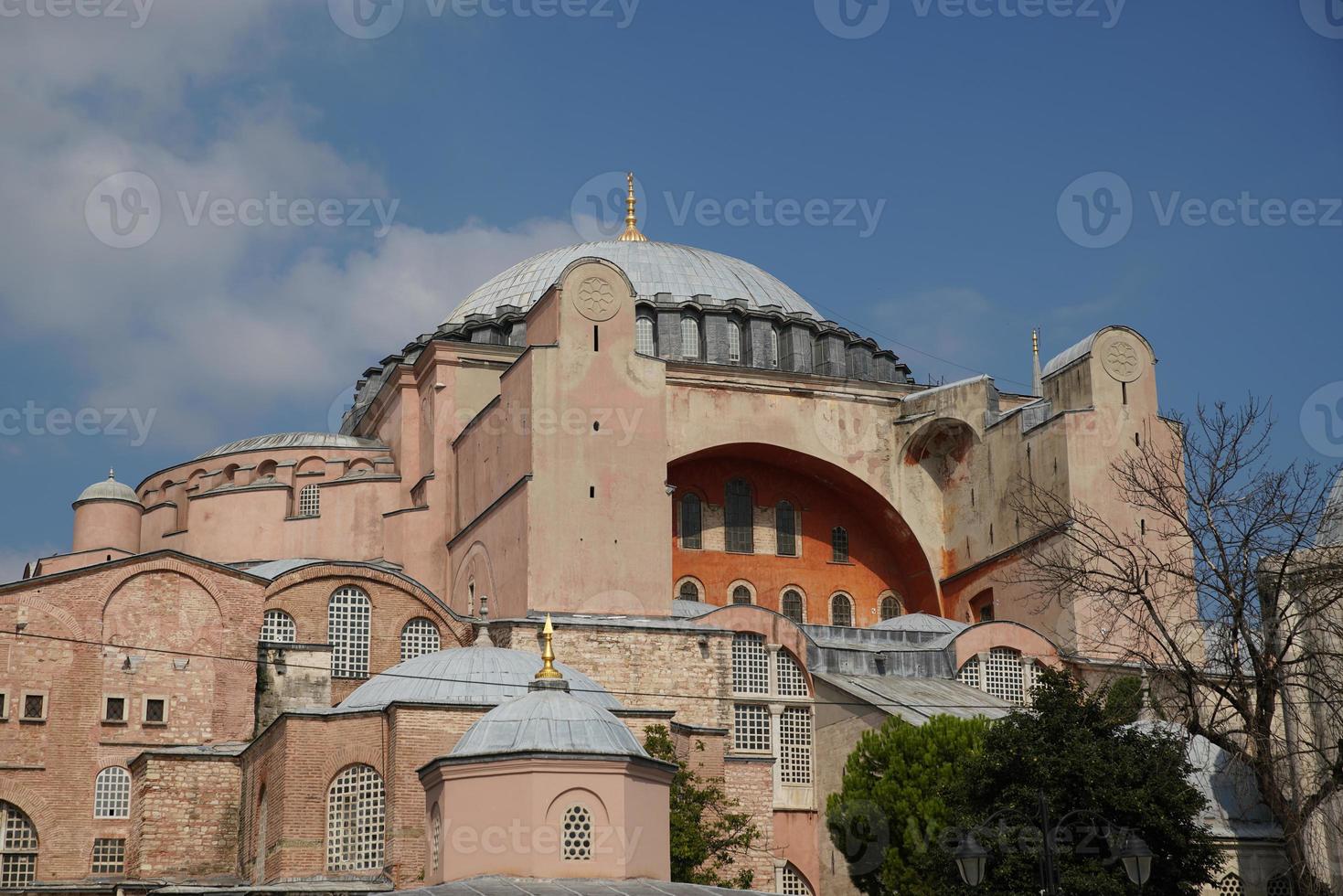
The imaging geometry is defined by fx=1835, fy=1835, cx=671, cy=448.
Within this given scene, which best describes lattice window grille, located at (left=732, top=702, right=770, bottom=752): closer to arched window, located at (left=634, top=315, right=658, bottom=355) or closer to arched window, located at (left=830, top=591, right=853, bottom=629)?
arched window, located at (left=830, top=591, right=853, bottom=629)

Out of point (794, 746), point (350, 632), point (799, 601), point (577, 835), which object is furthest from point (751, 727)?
point (577, 835)

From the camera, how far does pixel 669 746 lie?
3091 centimetres

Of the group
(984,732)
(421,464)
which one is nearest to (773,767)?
(984,732)

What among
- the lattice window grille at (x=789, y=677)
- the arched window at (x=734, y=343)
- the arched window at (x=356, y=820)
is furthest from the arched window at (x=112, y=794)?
the arched window at (x=734, y=343)

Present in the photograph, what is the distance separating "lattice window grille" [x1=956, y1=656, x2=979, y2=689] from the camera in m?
37.8

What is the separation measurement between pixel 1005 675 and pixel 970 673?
2.70 ft

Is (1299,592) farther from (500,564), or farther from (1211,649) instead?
(500,564)

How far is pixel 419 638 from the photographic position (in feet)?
118

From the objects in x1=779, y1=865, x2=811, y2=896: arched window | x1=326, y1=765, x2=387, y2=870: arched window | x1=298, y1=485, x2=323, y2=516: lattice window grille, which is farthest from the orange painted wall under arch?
x1=326, y1=765, x2=387, y2=870: arched window

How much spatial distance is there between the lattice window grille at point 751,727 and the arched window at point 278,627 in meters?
8.73

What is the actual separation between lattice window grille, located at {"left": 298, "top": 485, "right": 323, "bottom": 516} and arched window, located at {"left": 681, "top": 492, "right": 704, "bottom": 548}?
897cm

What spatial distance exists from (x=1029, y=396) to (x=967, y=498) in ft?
15.3

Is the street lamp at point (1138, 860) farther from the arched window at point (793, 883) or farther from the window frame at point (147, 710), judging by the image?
the window frame at point (147, 710)

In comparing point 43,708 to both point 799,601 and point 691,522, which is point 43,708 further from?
point 799,601
